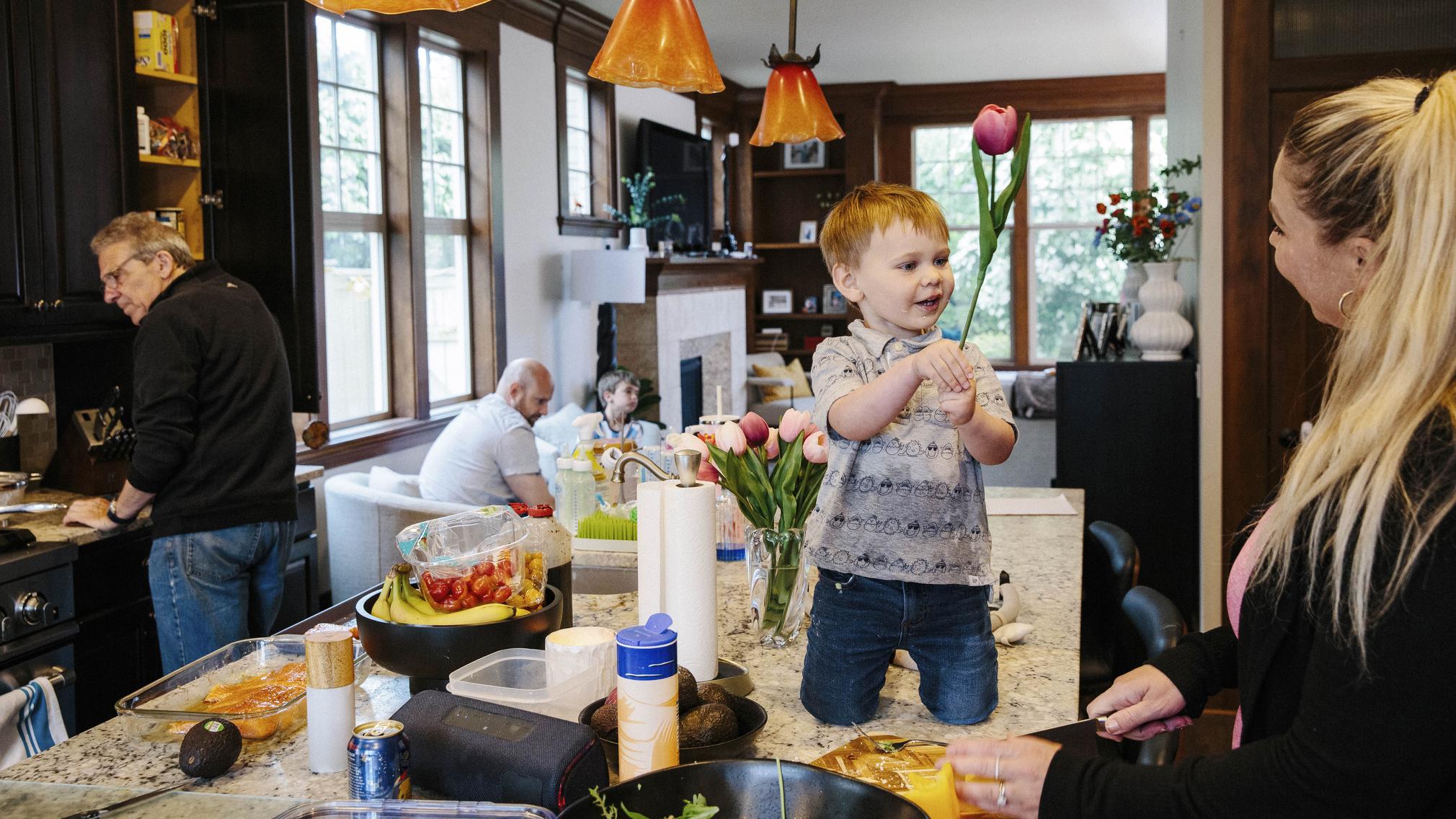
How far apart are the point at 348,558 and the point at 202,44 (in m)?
1.77

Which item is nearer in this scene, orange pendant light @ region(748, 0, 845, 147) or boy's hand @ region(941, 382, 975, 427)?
boy's hand @ region(941, 382, 975, 427)

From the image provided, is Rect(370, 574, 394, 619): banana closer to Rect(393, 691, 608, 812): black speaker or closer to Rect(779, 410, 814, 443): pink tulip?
Rect(393, 691, 608, 812): black speaker

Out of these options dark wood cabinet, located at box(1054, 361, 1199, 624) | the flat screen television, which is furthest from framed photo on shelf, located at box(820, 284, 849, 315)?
dark wood cabinet, located at box(1054, 361, 1199, 624)

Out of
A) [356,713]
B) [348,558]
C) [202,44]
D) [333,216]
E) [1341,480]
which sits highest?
[202,44]

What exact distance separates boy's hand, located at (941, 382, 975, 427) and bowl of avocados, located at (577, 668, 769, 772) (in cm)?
42

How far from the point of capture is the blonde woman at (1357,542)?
807 millimetres

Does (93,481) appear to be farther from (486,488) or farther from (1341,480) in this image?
(1341,480)

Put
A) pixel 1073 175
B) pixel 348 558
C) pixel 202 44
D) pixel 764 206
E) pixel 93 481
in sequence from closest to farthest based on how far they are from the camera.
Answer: pixel 93 481
pixel 202 44
pixel 348 558
pixel 1073 175
pixel 764 206

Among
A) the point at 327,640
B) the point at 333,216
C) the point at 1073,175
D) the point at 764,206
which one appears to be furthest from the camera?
the point at 764,206

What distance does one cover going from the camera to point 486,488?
4246 mm

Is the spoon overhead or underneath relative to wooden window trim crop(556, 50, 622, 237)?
underneath

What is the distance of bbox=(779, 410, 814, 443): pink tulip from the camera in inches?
75.4

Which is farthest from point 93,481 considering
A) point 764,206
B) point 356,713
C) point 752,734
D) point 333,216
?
point 764,206

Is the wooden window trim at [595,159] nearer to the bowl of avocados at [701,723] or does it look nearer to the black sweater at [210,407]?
the black sweater at [210,407]
